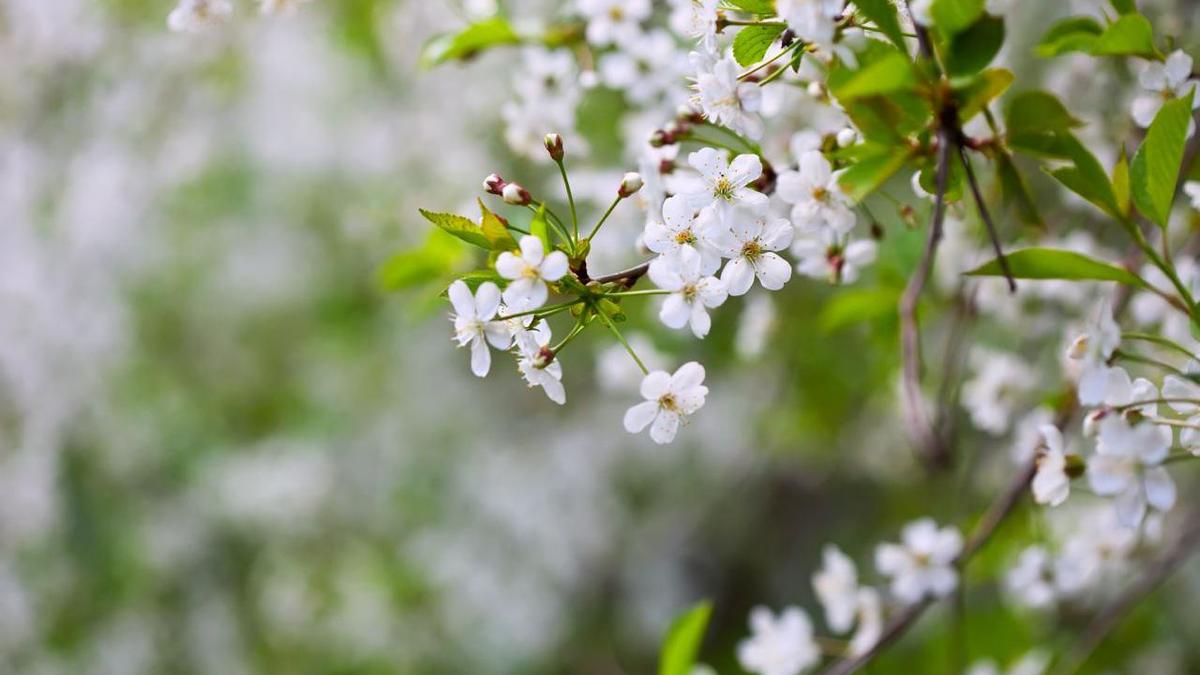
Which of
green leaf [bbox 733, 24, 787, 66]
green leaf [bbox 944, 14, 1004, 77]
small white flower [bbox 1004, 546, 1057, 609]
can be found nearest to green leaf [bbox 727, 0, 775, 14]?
green leaf [bbox 733, 24, 787, 66]

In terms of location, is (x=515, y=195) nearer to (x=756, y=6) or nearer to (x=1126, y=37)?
(x=756, y=6)

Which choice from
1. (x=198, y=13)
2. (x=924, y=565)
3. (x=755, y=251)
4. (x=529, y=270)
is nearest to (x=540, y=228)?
(x=529, y=270)

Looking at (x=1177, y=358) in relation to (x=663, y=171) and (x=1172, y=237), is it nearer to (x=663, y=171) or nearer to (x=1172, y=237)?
(x=1172, y=237)

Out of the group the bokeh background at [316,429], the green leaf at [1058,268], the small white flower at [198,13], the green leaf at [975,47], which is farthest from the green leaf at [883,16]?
the bokeh background at [316,429]

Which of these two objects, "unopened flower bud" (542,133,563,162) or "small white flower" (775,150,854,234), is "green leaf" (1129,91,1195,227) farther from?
"unopened flower bud" (542,133,563,162)

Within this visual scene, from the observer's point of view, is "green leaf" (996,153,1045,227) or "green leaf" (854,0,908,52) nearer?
"green leaf" (854,0,908,52)
